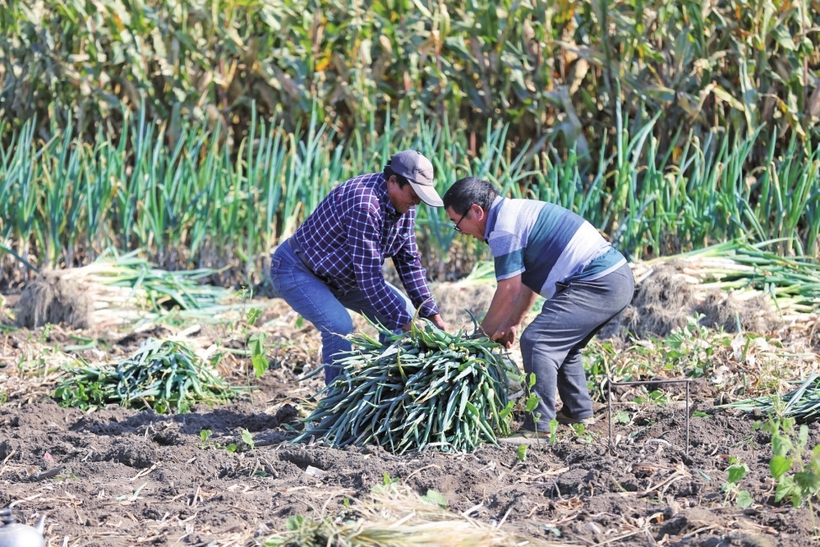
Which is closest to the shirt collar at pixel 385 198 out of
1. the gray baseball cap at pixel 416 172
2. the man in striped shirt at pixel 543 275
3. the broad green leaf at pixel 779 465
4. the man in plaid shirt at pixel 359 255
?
the man in plaid shirt at pixel 359 255

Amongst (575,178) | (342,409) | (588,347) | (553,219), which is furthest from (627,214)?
(342,409)

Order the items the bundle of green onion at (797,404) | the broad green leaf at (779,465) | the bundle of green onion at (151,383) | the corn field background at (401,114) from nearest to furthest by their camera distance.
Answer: the broad green leaf at (779,465)
the bundle of green onion at (797,404)
the bundle of green onion at (151,383)
the corn field background at (401,114)

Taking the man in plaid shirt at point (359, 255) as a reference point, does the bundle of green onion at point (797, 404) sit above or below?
below

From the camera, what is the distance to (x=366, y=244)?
188 inches

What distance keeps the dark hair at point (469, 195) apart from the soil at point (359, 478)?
1.10m

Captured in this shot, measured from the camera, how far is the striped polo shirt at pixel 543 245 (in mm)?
4480

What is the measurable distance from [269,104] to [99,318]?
2853 millimetres

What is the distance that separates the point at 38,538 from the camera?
312cm

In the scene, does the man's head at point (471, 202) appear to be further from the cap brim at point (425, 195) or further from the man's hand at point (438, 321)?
the man's hand at point (438, 321)

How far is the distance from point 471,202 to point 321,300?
1.04 metres

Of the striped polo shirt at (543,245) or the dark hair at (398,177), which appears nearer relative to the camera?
the striped polo shirt at (543,245)

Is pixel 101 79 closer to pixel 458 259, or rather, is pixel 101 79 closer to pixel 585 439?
pixel 458 259

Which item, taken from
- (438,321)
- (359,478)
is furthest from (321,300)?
(359,478)

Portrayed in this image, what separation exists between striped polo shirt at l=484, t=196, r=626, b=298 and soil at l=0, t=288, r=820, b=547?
2.46 feet
